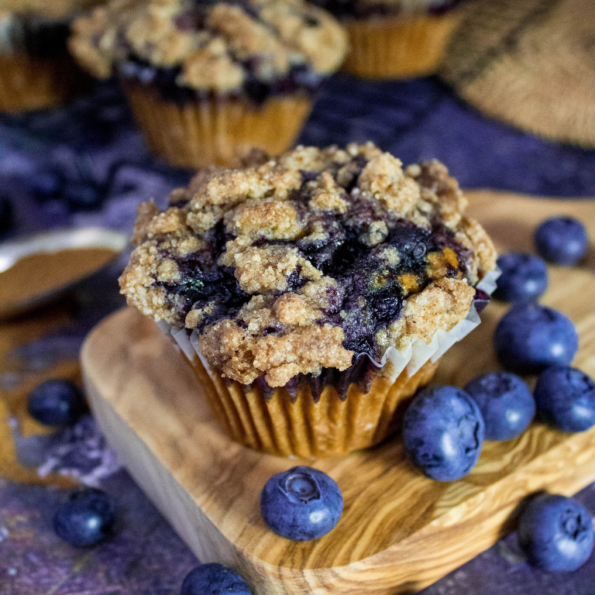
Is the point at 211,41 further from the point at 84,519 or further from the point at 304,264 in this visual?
the point at 84,519

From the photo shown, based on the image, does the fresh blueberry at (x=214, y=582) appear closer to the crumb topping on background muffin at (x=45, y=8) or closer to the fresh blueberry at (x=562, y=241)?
the fresh blueberry at (x=562, y=241)

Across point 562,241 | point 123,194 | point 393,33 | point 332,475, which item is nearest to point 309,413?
point 332,475

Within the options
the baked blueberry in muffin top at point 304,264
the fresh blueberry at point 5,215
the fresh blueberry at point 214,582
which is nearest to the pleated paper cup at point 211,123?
the fresh blueberry at point 5,215

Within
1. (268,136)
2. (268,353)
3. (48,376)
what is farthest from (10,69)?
(268,353)

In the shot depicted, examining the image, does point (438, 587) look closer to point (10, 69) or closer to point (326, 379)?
point (326, 379)

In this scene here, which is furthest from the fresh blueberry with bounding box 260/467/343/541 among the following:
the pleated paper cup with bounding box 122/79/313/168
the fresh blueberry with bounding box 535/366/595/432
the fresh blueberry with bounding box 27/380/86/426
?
the pleated paper cup with bounding box 122/79/313/168

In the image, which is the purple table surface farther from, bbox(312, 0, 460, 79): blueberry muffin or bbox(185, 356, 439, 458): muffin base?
bbox(185, 356, 439, 458): muffin base
